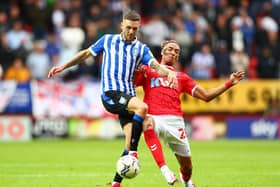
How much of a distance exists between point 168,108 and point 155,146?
54 centimetres

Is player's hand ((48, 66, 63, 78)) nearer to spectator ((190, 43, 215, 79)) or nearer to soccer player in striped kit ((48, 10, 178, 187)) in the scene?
soccer player in striped kit ((48, 10, 178, 187))

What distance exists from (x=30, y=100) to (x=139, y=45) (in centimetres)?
1323

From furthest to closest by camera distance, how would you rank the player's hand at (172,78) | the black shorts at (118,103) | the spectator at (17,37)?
1. the spectator at (17,37)
2. the black shorts at (118,103)
3. the player's hand at (172,78)

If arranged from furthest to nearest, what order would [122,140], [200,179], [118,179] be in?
1. [122,140]
2. [200,179]
3. [118,179]

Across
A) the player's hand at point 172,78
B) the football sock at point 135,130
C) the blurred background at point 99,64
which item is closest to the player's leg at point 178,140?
the football sock at point 135,130

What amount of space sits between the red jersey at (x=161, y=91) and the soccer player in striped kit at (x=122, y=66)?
152 millimetres

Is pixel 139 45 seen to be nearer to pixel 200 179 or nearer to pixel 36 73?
pixel 200 179

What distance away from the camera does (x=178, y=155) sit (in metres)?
10.6

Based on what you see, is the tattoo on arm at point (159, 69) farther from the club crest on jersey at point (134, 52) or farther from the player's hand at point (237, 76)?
the player's hand at point (237, 76)

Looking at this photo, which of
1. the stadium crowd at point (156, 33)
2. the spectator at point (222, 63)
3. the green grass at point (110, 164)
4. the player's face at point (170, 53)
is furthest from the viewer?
the spectator at point (222, 63)

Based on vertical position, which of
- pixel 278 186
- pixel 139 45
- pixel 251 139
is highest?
pixel 139 45

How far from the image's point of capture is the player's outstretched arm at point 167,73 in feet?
32.1

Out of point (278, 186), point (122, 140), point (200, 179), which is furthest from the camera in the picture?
point (122, 140)

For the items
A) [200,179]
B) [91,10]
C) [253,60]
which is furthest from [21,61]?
[200,179]
